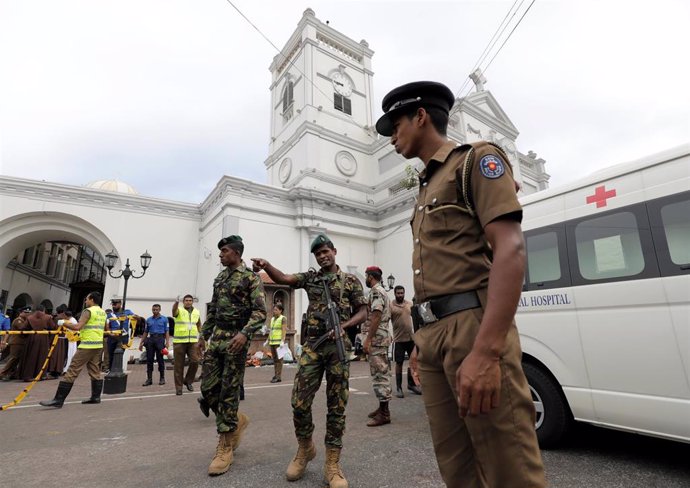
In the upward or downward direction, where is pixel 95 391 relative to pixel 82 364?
downward

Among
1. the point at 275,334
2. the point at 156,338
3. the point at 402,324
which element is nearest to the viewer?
the point at 402,324

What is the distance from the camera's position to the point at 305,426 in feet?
9.98

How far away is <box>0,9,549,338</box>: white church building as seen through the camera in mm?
16719

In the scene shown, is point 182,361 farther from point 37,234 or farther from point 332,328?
point 37,234

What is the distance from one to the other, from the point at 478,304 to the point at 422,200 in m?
0.57

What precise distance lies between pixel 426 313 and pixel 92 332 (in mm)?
6914

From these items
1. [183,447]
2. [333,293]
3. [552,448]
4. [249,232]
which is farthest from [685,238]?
[249,232]

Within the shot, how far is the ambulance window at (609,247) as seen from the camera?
3.08 meters

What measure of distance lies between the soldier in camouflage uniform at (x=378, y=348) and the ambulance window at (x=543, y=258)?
193cm

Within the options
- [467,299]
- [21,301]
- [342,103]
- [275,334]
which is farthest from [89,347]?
[21,301]

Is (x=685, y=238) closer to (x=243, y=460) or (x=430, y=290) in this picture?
(x=430, y=290)

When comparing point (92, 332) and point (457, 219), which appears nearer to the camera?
point (457, 219)

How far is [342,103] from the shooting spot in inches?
893

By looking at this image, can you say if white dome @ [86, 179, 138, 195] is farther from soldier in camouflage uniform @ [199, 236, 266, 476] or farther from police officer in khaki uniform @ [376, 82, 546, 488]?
police officer in khaki uniform @ [376, 82, 546, 488]
